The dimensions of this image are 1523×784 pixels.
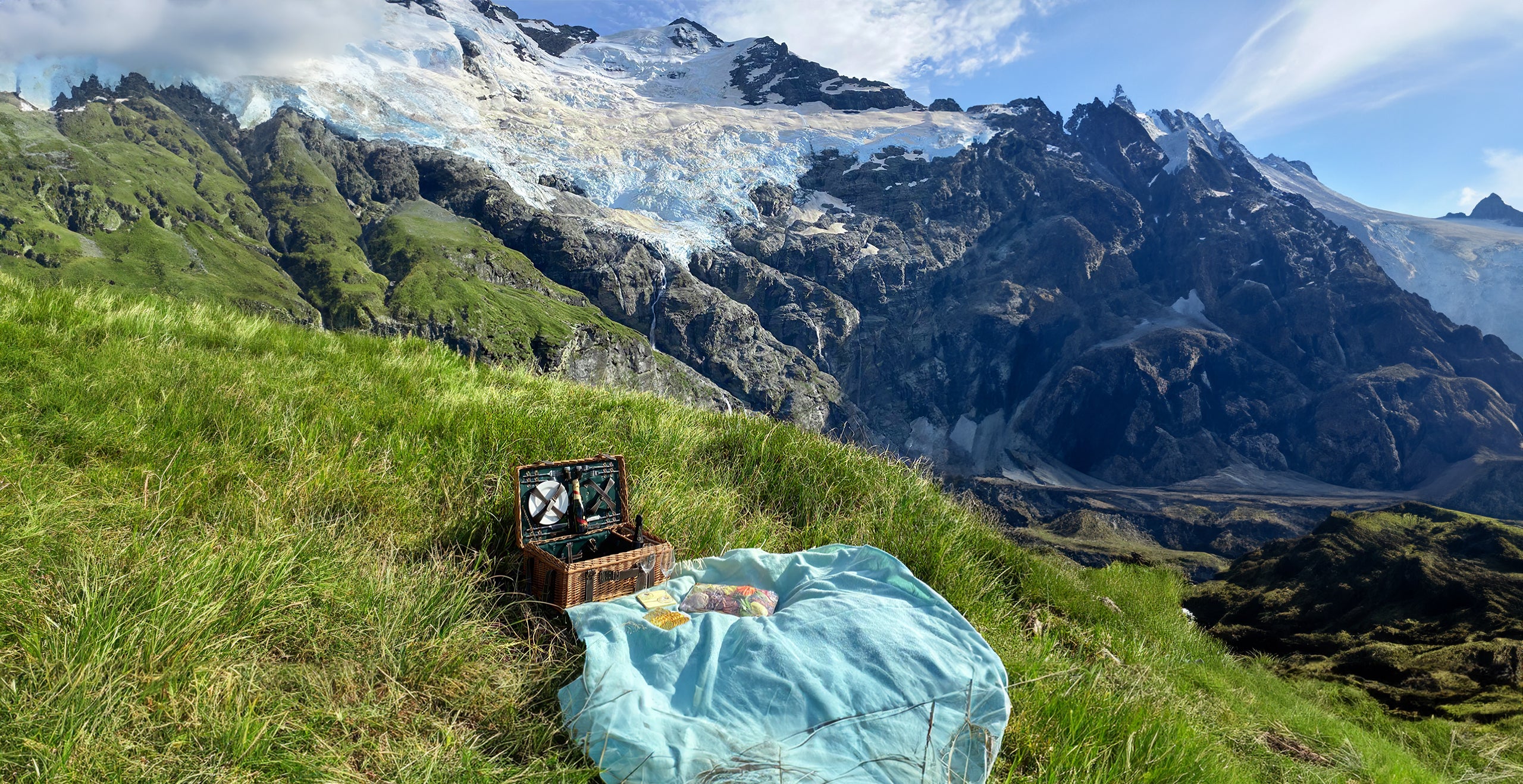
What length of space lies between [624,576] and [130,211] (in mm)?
210505

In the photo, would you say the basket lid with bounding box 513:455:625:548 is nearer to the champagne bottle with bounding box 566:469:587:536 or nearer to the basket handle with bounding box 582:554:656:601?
the champagne bottle with bounding box 566:469:587:536

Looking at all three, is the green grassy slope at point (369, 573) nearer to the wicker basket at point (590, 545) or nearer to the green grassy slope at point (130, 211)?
the wicker basket at point (590, 545)

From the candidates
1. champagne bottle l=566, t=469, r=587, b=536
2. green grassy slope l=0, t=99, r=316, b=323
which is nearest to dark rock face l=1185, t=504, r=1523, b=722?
champagne bottle l=566, t=469, r=587, b=536

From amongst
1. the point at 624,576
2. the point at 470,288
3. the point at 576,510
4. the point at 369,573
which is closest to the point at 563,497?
the point at 576,510

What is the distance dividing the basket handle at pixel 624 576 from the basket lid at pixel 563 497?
0.69 meters

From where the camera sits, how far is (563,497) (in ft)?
17.1

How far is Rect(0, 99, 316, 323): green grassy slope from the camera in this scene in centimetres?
12950

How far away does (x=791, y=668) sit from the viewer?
3.46m

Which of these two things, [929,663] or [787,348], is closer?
[929,663]

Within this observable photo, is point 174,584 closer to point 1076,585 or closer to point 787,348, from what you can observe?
point 1076,585

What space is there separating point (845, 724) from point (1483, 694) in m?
13.6

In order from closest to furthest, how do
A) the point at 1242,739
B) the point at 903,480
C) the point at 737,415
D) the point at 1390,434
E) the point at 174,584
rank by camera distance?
the point at 174,584, the point at 1242,739, the point at 903,480, the point at 737,415, the point at 1390,434

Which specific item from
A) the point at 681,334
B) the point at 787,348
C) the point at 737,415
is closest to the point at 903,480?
the point at 737,415

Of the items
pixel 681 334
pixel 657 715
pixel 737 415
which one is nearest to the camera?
pixel 657 715
